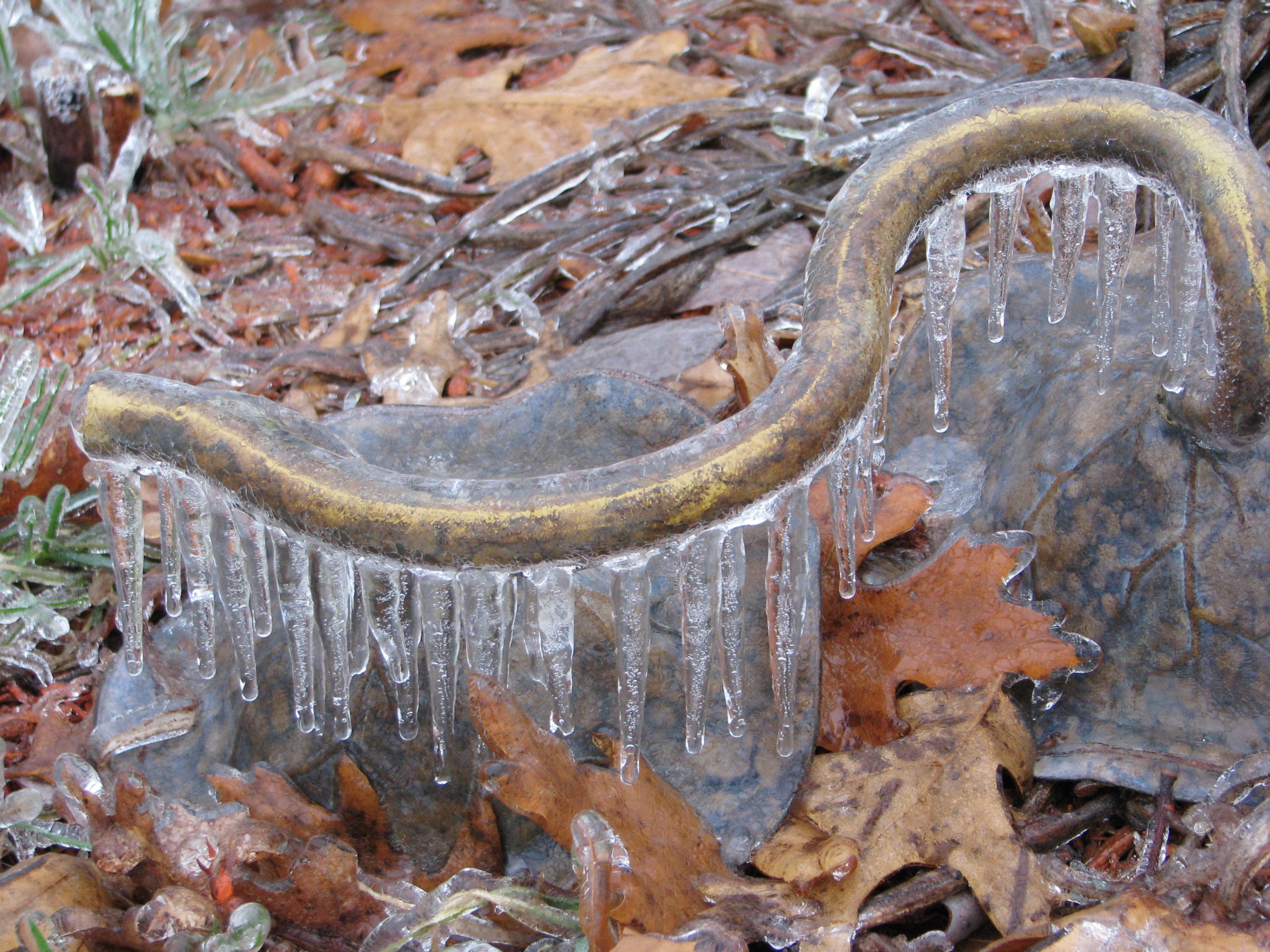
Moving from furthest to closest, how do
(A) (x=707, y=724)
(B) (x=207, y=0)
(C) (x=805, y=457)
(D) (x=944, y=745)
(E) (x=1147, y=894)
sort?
(B) (x=207, y=0)
(A) (x=707, y=724)
(D) (x=944, y=745)
(E) (x=1147, y=894)
(C) (x=805, y=457)

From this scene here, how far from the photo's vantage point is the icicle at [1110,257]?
1.69 m

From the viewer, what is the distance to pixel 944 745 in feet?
5.01

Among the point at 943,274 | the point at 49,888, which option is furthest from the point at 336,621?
the point at 943,274

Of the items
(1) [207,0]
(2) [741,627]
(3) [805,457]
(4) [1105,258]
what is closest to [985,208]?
(4) [1105,258]

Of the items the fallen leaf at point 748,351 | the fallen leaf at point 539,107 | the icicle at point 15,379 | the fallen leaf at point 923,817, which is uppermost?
the fallen leaf at point 539,107

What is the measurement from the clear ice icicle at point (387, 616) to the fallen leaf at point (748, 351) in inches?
29.0

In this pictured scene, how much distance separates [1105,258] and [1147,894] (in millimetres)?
943

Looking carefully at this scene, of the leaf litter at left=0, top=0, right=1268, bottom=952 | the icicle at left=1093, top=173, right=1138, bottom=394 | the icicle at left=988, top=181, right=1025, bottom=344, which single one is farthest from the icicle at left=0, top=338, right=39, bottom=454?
the icicle at left=1093, top=173, right=1138, bottom=394

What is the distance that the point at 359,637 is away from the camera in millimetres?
1639

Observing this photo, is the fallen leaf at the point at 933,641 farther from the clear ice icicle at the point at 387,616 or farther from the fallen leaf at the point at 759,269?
the fallen leaf at the point at 759,269

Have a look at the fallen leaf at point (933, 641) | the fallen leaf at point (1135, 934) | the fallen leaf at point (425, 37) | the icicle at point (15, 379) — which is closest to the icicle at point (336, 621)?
the fallen leaf at point (933, 641)

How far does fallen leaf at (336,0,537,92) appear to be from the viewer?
153 inches

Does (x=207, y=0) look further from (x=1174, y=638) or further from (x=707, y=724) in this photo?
(x=1174, y=638)

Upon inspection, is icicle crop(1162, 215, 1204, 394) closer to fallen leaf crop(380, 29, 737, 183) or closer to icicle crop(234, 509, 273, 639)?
icicle crop(234, 509, 273, 639)
